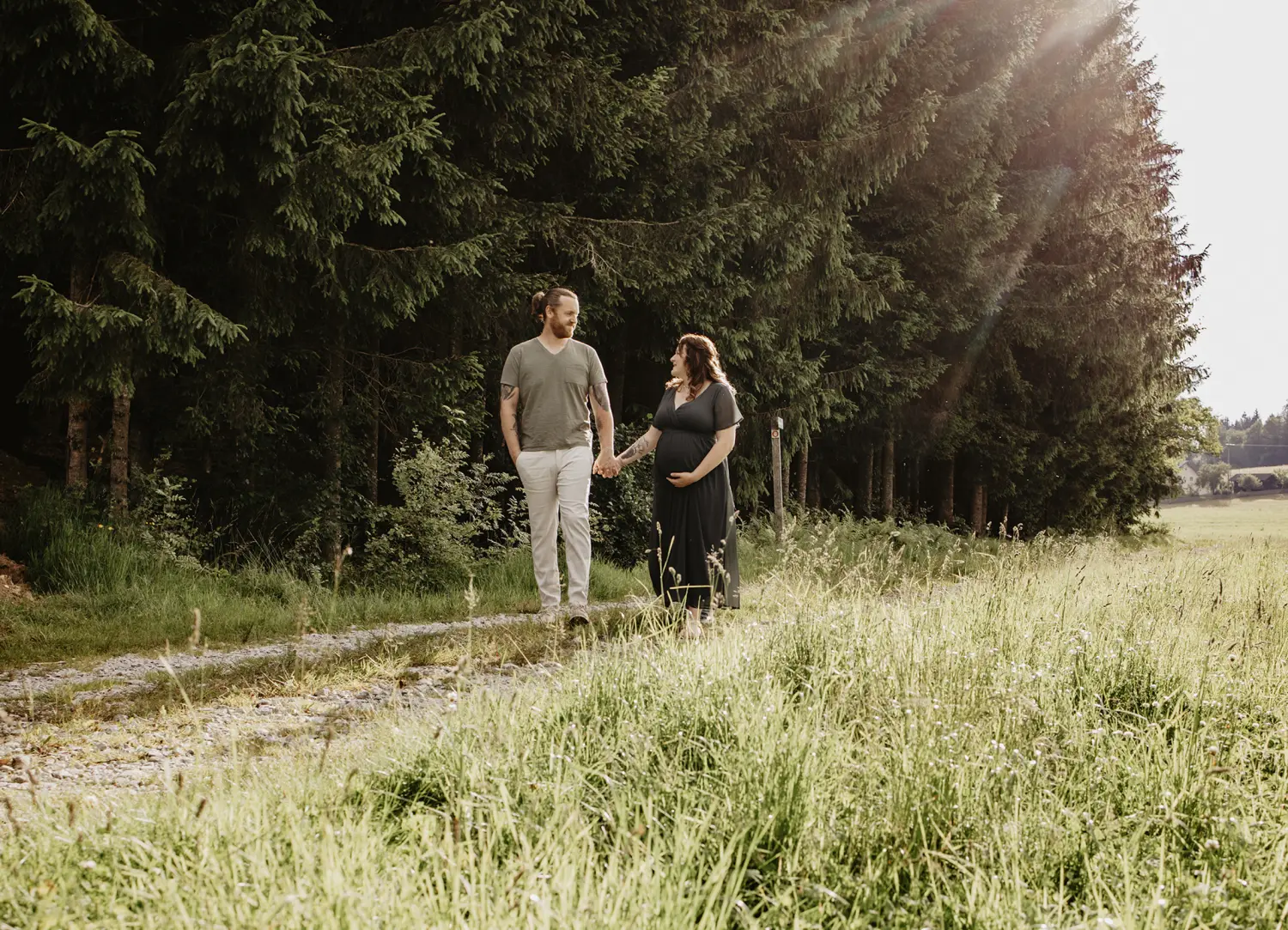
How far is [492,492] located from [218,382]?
3.04m

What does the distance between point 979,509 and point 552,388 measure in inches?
680

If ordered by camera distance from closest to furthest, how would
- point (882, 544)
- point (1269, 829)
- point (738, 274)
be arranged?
point (1269, 829) → point (738, 274) → point (882, 544)

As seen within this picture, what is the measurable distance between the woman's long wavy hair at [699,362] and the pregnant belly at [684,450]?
302 mm

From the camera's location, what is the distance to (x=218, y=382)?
30.9 feet

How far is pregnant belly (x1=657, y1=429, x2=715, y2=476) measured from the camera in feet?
22.5

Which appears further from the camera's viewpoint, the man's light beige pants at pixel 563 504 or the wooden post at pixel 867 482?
the wooden post at pixel 867 482

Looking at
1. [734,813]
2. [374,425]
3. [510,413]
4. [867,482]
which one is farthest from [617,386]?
[734,813]

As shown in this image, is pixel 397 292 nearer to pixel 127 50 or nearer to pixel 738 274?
pixel 127 50

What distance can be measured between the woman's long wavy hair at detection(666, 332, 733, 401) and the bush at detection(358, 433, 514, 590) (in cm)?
383

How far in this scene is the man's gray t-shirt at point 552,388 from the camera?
717 cm

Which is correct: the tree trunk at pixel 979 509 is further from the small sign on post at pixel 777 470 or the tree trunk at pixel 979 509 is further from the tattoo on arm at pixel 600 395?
the tattoo on arm at pixel 600 395

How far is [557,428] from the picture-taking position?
7.24m

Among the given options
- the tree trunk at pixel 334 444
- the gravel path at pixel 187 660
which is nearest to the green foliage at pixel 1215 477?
the tree trunk at pixel 334 444

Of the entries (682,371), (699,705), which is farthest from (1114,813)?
(682,371)
